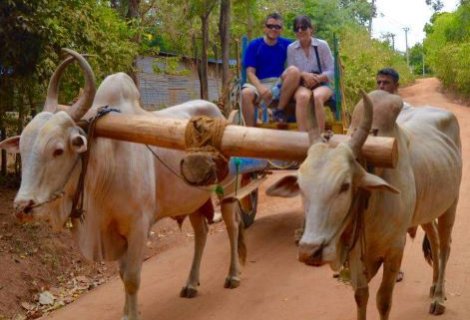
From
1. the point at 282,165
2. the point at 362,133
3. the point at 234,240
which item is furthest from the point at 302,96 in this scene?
the point at 362,133

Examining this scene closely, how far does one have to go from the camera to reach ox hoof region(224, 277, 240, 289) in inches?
250

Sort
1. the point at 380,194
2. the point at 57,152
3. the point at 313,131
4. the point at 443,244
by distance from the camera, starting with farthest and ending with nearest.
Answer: the point at 443,244, the point at 57,152, the point at 380,194, the point at 313,131

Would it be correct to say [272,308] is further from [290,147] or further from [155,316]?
[290,147]

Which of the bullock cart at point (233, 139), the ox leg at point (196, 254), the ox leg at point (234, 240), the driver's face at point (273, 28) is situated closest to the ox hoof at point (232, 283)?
the ox leg at point (234, 240)

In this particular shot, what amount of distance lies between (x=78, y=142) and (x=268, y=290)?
2.72m

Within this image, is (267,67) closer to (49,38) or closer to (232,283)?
(232,283)

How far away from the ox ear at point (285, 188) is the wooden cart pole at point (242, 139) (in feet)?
0.65

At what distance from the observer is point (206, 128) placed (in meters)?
3.87

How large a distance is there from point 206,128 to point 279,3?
62.7 ft

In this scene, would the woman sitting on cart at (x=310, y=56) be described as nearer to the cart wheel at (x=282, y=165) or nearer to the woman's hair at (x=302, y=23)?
the woman's hair at (x=302, y=23)

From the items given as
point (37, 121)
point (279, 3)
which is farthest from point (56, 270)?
point (279, 3)

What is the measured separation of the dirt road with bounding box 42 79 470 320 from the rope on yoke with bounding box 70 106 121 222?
5.06ft

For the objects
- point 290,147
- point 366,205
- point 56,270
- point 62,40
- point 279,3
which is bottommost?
point 56,270

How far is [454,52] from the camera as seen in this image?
2400 centimetres
